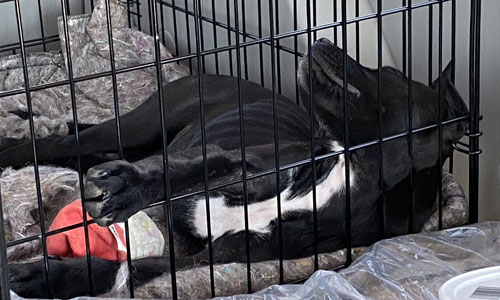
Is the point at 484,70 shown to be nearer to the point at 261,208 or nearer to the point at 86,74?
the point at 261,208

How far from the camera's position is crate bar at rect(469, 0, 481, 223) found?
1.36 meters

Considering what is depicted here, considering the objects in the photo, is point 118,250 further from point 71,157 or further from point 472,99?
point 472,99

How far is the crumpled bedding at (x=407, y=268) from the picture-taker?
3.85ft

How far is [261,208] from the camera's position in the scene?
4.19 feet

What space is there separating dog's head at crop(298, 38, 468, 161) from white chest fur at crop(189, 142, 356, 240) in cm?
6

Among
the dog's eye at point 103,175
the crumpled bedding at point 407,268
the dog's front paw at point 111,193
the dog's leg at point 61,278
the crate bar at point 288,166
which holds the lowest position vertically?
the crumpled bedding at point 407,268

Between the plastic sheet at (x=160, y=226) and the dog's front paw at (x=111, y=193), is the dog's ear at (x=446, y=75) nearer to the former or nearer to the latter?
the plastic sheet at (x=160, y=226)

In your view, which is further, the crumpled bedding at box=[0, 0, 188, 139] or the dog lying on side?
the crumpled bedding at box=[0, 0, 188, 139]

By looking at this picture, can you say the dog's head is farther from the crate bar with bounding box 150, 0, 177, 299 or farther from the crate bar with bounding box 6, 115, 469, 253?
the crate bar with bounding box 150, 0, 177, 299

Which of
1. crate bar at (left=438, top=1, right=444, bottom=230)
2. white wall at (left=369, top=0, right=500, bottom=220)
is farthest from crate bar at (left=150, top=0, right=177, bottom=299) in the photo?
white wall at (left=369, top=0, right=500, bottom=220)

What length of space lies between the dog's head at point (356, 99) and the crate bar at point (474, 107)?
0.16ft

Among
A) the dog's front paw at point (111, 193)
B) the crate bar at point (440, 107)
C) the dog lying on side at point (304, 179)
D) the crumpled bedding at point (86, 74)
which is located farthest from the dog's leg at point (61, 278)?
the crumpled bedding at point (86, 74)

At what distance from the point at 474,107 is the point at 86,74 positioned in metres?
0.94

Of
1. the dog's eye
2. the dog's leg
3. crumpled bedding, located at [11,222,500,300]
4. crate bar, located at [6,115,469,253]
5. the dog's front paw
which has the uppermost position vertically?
the dog's eye
